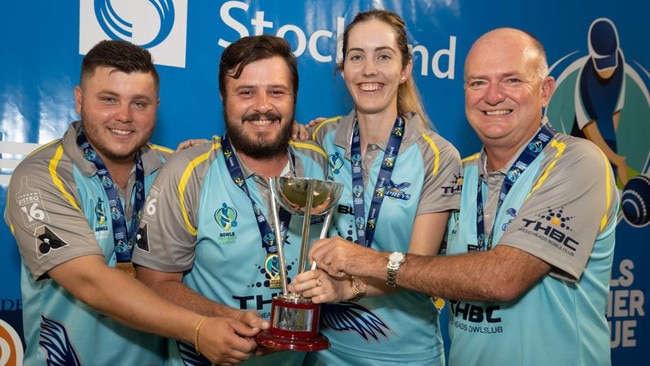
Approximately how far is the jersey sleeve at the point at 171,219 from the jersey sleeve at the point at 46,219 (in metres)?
0.17

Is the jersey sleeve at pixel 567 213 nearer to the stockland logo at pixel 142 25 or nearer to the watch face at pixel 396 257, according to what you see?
the watch face at pixel 396 257

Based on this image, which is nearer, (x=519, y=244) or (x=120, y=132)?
(x=519, y=244)

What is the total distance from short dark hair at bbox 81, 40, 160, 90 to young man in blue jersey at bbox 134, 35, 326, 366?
0.31 metres

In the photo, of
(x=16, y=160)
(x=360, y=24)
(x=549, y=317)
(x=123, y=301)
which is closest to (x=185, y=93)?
(x=16, y=160)

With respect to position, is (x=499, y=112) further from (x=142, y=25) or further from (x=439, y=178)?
(x=142, y=25)

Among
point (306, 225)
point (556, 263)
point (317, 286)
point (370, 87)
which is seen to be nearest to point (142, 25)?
point (370, 87)

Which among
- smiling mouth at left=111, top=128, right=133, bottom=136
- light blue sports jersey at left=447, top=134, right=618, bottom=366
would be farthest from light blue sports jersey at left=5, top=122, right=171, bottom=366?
light blue sports jersey at left=447, top=134, right=618, bottom=366

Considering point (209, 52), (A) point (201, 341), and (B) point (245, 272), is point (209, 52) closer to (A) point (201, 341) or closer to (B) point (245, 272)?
(B) point (245, 272)

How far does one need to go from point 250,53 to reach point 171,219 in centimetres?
64

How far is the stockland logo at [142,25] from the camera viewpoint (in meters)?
3.10

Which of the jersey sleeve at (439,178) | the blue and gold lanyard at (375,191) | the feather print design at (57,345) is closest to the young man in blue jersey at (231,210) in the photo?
the blue and gold lanyard at (375,191)

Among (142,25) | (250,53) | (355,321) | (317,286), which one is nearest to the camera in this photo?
(317,286)

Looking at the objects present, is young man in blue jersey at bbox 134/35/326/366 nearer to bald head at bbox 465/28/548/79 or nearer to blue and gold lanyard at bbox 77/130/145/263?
blue and gold lanyard at bbox 77/130/145/263

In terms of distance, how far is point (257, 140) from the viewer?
2.40 m
